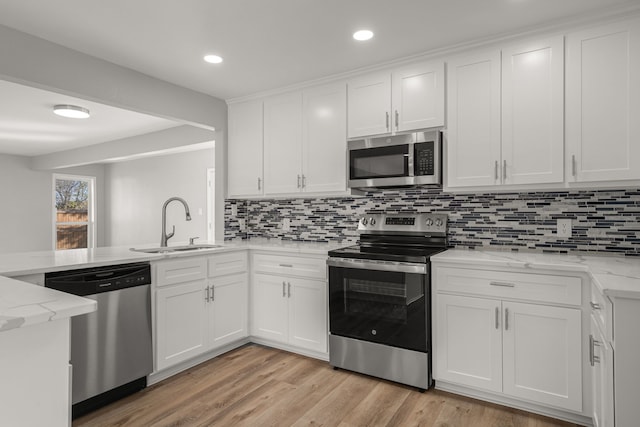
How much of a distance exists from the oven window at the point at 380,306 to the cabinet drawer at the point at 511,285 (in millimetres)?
157

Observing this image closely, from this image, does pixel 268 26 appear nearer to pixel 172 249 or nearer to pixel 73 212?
pixel 172 249

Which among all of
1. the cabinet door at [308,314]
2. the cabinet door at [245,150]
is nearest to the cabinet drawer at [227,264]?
the cabinet door at [308,314]

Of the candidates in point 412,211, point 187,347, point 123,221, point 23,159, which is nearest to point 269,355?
point 187,347

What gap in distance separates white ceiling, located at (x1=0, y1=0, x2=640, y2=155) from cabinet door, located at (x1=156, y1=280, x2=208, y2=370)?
170 cm

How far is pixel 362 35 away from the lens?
2.48 m

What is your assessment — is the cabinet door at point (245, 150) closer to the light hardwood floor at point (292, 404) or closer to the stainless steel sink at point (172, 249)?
the stainless steel sink at point (172, 249)

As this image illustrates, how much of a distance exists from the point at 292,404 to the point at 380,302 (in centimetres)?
86

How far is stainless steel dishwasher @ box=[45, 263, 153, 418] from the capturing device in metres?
2.18

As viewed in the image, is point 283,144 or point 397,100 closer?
point 397,100

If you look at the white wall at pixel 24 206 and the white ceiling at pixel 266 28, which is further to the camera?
the white wall at pixel 24 206

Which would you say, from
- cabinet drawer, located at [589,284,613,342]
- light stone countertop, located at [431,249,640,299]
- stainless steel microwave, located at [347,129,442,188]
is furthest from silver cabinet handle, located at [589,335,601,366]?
stainless steel microwave, located at [347,129,442,188]

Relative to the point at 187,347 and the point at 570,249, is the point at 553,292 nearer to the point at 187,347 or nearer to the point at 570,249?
the point at 570,249

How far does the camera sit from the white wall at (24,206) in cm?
723

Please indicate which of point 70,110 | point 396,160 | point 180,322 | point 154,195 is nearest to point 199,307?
point 180,322
